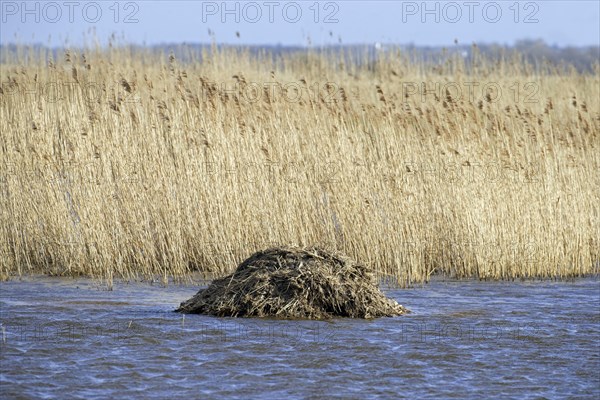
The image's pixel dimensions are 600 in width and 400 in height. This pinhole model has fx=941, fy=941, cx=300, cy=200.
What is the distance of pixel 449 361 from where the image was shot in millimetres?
6242

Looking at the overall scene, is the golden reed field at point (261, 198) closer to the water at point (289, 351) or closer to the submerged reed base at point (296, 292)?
the water at point (289, 351)

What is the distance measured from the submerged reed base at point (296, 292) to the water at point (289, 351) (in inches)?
5.8

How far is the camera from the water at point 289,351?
555 centimetres

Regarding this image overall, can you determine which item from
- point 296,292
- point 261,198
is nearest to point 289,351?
point 296,292

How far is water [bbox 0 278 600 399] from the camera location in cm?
555

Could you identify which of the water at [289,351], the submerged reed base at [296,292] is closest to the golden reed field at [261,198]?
the water at [289,351]

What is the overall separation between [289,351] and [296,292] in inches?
39.7

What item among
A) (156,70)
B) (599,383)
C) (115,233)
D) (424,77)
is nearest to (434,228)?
(115,233)

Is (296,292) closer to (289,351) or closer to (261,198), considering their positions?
(289,351)

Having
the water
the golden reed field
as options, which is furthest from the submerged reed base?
the golden reed field

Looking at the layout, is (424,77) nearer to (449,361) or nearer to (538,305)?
(538,305)

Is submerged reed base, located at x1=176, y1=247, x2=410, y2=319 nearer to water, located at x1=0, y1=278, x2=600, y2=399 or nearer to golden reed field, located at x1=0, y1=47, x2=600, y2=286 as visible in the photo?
water, located at x1=0, y1=278, x2=600, y2=399

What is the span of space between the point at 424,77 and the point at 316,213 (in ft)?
26.4

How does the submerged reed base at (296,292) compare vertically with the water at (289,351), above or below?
above
